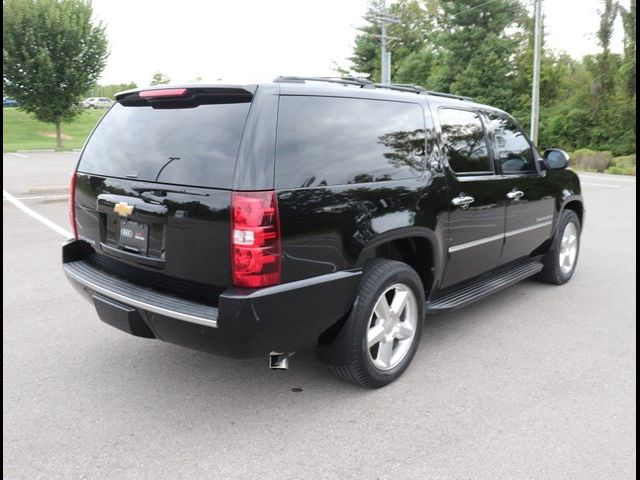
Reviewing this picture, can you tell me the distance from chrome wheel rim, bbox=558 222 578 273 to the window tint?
9.15 feet

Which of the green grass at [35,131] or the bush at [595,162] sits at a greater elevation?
the green grass at [35,131]

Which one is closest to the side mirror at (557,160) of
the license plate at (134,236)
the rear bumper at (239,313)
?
the rear bumper at (239,313)

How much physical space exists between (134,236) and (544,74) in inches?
1651

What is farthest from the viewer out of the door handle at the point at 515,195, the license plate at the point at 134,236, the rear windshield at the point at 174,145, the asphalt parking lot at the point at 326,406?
the door handle at the point at 515,195

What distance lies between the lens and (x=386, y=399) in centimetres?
341

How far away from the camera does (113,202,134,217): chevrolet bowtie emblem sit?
10.4 feet

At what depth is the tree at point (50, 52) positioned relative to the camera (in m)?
29.3

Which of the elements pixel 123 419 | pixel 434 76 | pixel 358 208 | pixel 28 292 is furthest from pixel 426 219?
pixel 434 76

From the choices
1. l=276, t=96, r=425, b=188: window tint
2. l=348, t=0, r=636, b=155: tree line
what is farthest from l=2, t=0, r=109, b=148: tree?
l=276, t=96, r=425, b=188: window tint

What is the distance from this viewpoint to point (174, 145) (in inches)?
122

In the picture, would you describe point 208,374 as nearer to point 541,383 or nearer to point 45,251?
point 541,383

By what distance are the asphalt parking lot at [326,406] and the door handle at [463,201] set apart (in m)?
1.05

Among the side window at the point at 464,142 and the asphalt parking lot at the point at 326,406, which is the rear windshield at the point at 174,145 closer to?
the asphalt parking lot at the point at 326,406

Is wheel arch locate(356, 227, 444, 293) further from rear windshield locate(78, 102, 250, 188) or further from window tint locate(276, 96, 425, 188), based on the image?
rear windshield locate(78, 102, 250, 188)
